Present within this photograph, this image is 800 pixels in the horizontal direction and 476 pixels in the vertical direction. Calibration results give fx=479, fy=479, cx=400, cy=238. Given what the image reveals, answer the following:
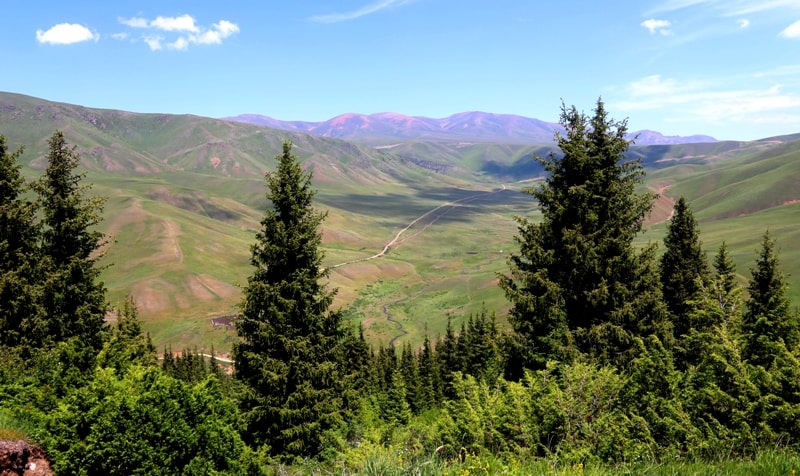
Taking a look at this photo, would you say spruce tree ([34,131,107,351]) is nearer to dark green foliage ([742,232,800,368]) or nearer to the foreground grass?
the foreground grass

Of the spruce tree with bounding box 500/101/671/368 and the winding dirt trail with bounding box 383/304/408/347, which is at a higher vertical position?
the spruce tree with bounding box 500/101/671/368

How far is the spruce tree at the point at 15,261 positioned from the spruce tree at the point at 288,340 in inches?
419

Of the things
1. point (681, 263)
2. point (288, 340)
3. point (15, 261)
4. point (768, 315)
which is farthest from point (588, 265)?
point (15, 261)

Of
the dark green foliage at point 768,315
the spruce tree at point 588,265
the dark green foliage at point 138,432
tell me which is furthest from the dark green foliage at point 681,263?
the dark green foliage at point 138,432

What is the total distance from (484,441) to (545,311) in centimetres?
1082

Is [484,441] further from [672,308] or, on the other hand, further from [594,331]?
[672,308]

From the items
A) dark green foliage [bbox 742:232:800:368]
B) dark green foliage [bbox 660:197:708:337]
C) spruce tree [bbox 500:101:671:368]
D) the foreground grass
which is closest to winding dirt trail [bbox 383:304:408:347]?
dark green foliage [bbox 660:197:708:337]

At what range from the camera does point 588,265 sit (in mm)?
19094

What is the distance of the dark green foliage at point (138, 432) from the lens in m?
11.6

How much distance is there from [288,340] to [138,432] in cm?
1029

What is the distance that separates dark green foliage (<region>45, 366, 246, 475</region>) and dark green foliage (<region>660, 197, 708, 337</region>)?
91.6 ft

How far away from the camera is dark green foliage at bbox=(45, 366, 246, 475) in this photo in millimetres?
11555

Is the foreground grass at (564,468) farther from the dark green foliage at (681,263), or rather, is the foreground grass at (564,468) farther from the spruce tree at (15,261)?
the dark green foliage at (681,263)

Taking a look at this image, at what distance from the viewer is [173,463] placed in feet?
39.7
